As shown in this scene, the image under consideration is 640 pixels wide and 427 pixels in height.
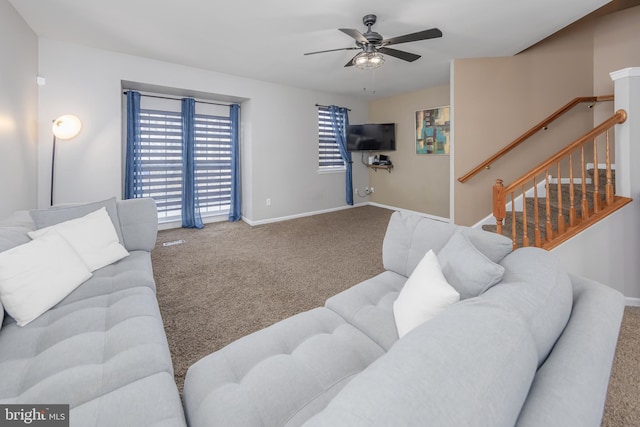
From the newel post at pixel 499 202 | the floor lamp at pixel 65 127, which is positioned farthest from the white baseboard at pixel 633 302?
the floor lamp at pixel 65 127

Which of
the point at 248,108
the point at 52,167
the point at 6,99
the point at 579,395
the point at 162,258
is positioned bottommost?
the point at 162,258

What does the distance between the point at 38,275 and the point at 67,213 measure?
76 cm

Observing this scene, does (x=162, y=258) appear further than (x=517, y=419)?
Yes

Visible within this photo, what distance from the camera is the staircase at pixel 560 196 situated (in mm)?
2326

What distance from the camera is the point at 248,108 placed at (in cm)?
495

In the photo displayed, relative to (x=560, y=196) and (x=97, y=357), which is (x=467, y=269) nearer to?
(x=97, y=357)

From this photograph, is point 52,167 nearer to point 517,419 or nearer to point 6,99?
point 6,99

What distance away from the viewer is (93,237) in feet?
6.47

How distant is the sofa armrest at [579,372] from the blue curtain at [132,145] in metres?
4.78

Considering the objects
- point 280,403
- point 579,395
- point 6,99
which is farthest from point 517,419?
point 6,99

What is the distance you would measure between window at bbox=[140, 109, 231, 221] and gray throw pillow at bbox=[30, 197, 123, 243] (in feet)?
8.09

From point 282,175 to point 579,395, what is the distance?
16.6 feet

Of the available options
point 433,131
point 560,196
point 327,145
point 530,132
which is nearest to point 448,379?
point 560,196

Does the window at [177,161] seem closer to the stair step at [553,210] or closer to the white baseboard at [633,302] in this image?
the stair step at [553,210]
